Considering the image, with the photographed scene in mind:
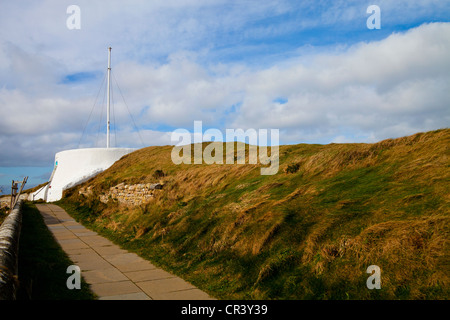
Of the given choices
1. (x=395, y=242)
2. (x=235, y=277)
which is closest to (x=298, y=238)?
(x=235, y=277)

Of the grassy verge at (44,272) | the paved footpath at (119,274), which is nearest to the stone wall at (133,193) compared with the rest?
the paved footpath at (119,274)

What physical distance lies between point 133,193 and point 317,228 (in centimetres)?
1144

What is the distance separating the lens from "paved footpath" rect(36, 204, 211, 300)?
612 cm

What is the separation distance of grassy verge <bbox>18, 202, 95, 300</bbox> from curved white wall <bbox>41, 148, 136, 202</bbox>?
16.6m

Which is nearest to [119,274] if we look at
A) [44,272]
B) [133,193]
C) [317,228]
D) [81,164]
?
[44,272]

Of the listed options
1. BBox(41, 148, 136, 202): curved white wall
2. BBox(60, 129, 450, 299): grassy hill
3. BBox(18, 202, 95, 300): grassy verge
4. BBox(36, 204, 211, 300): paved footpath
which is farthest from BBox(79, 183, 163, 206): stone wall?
BBox(41, 148, 136, 202): curved white wall

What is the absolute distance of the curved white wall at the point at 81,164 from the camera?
27016mm

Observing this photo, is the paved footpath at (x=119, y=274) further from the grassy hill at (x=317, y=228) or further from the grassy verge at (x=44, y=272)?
the grassy hill at (x=317, y=228)

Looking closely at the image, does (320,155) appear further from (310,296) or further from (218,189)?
(310,296)

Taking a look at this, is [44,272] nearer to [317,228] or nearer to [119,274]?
[119,274]

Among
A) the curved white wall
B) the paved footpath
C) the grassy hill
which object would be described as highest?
the curved white wall

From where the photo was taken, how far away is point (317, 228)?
669 cm

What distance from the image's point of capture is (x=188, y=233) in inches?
387

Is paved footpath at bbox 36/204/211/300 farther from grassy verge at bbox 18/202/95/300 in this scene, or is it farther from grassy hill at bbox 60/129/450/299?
grassy hill at bbox 60/129/450/299
